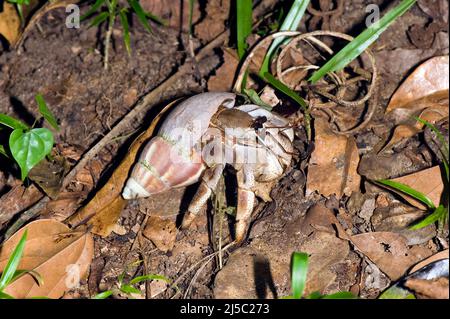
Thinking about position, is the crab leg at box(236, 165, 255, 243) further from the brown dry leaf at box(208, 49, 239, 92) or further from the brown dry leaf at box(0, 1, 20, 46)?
the brown dry leaf at box(0, 1, 20, 46)

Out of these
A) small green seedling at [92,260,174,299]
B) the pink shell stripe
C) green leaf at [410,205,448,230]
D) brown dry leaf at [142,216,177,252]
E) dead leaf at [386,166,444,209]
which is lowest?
small green seedling at [92,260,174,299]

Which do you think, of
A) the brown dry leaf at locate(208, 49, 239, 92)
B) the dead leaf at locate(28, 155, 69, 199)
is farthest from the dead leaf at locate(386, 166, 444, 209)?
the dead leaf at locate(28, 155, 69, 199)

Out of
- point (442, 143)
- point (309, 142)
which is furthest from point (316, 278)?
point (442, 143)

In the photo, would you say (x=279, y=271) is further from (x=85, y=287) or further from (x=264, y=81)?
Answer: (x=264, y=81)

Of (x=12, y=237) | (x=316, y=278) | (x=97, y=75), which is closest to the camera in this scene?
(x=316, y=278)

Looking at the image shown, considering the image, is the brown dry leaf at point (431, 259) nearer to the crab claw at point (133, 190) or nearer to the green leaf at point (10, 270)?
the crab claw at point (133, 190)

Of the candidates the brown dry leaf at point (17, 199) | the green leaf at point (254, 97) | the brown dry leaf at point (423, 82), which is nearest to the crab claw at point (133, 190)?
the brown dry leaf at point (17, 199)
